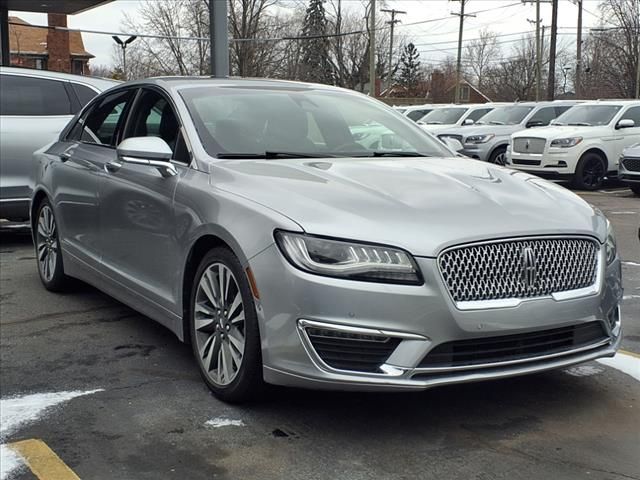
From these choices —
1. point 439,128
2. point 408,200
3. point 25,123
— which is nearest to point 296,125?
point 408,200

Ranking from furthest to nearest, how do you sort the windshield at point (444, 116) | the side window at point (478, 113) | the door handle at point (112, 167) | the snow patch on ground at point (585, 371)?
the windshield at point (444, 116) < the side window at point (478, 113) < the door handle at point (112, 167) < the snow patch on ground at point (585, 371)

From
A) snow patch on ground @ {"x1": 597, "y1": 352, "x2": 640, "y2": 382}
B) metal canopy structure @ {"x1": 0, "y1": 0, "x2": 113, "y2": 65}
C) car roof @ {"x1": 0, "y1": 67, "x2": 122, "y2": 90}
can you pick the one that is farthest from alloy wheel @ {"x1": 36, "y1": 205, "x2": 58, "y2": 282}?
metal canopy structure @ {"x1": 0, "y1": 0, "x2": 113, "y2": 65}

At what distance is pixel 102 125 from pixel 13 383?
2.18m

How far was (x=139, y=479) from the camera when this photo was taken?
10.3ft

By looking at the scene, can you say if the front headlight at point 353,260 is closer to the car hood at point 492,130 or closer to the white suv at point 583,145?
the white suv at point 583,145

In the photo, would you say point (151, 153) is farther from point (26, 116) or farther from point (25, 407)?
point (26, 116)

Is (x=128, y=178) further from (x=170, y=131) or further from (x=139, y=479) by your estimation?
(x=139, y=479)

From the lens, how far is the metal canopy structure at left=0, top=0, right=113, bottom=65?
18641 millimetres

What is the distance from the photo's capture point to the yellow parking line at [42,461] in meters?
3.17

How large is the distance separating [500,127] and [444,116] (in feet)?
11.3

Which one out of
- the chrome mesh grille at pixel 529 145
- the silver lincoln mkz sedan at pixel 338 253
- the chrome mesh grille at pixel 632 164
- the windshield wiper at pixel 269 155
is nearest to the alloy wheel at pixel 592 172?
the chrome mesh grille at pixel 529 145

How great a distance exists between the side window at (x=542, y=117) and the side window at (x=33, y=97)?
12473 millimetres

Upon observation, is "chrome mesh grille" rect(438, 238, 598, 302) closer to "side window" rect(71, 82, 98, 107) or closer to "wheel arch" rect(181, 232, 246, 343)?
"wheel arch" rect(181, 232, 246, 343)

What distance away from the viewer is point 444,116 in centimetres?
2166
